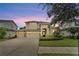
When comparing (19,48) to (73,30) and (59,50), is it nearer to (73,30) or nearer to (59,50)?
(59,50)

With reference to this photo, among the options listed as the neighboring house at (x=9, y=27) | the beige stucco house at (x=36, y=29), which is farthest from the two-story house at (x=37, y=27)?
the neighboring house at (x=9, y=27)

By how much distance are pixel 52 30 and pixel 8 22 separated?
16.7 inches

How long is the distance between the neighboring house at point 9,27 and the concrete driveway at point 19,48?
6cm

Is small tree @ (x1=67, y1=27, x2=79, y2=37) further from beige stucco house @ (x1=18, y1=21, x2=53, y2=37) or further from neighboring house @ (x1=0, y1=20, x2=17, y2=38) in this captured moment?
neighboring house @ (x1=0, y1=20, x2=17, y2=38)

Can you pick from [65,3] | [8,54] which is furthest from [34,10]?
[8,54]

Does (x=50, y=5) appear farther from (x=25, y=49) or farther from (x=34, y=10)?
(x=25, y=49)

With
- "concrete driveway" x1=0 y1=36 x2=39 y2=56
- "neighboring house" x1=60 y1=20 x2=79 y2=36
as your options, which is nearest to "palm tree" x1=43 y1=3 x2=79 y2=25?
"neighboring house" x1=60 y1=20 x2=79 y2=36

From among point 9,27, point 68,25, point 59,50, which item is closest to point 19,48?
point 9,27

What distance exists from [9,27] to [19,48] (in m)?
0.22

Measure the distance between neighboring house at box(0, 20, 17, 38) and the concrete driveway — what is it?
0.06m

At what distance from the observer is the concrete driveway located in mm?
2670

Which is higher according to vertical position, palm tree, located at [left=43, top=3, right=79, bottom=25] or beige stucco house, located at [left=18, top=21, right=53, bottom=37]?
palm tree, located at [left=43, top=3, right=79, bottom=25]

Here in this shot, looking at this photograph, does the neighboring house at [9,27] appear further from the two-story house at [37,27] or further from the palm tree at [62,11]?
the palm tree at [62,11]

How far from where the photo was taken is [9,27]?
2.69 meters
